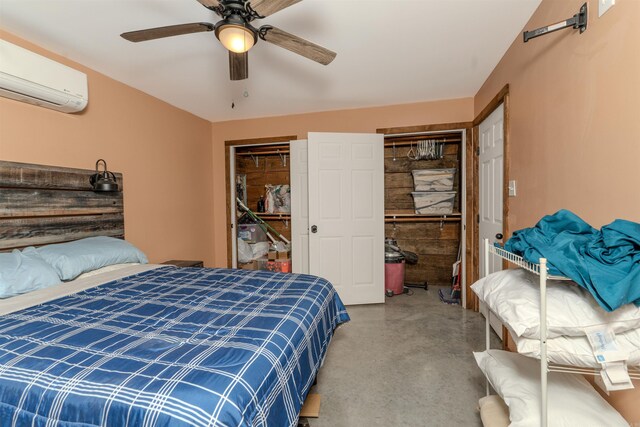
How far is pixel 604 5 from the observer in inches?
49.3

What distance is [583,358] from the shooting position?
100 cm

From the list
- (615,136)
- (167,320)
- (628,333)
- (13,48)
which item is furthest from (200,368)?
(13,48)

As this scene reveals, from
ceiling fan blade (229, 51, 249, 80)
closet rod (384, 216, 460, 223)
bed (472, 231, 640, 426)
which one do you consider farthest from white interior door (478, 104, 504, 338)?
ceiling fan blade (229, 51, 249, 80)

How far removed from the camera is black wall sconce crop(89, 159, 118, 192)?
2531mm

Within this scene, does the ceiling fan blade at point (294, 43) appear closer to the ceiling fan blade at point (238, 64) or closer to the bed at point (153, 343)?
the ceiling fan blade at point (238, 64)

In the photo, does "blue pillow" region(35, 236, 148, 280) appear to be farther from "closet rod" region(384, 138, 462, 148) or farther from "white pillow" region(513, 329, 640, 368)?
"closet rod" region(384, 138, 462, 148)

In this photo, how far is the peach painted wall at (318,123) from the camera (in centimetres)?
351

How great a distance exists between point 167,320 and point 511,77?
2796mm

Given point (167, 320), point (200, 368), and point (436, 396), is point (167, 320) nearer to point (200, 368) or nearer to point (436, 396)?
point (200, 368)

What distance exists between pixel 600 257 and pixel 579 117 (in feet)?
2.83

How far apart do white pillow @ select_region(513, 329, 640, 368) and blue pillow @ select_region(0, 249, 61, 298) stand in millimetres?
2502

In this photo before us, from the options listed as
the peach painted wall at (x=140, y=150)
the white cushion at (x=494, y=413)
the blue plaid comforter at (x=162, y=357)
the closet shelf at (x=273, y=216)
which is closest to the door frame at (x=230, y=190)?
the peach painted wall at (x=140, y=150)

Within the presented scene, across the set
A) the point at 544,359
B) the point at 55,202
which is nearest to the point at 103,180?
the point at 55,202

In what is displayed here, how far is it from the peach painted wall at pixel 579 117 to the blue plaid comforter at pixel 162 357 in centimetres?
144
